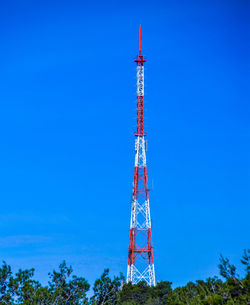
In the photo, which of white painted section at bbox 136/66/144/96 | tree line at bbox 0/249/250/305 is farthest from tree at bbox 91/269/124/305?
white painted section at bbox 136/66/144/96

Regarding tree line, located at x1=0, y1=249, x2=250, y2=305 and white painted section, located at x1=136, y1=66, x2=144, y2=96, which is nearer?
tree line, located at x1=0, y1=249, x2=250, y2=305

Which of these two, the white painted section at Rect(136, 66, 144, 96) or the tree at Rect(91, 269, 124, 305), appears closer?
the tree at Rect(91, 269, 124, 305)

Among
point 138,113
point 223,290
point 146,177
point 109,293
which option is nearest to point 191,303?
point 223,290

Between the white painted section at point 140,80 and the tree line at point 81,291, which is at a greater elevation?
the white painted section at point 140,80

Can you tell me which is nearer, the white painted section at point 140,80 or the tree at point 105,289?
the tree at point 105,289

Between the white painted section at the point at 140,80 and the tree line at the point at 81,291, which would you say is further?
the white painted section at the point at 140,80

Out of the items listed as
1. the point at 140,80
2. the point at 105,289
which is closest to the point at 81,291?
the point at 105,289

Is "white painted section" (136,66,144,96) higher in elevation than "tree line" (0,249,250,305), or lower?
higher

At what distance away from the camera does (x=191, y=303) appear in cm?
3578

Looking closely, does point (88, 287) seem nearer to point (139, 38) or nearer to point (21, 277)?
point (21, 277)

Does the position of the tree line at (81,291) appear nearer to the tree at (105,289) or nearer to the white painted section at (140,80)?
the tree at (105,289)

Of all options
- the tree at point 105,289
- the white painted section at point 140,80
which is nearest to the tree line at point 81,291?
the tree at point 105,289

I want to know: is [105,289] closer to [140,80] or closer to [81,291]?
[81,291]

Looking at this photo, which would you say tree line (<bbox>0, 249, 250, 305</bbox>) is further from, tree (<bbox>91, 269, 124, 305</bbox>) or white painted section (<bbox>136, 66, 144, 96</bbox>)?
white painted section (<bbox>136, 66, 144, 96</bbox>)
